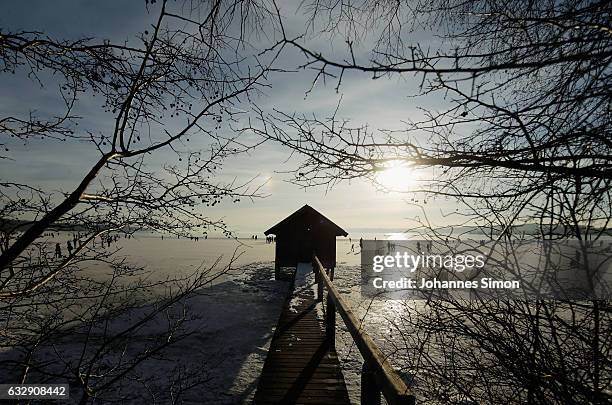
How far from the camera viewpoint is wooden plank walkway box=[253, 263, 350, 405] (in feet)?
16.2

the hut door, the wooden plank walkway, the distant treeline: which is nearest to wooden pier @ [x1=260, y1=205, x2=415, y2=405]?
the wooden plank walkway

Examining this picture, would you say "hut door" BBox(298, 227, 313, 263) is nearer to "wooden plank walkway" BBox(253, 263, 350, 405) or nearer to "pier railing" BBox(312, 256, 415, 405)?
"wooden plank walkway" BBox(253, 263, 350, 405)

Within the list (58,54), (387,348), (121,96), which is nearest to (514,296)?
(121,96)

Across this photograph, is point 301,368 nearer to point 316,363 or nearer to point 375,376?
point 316,363

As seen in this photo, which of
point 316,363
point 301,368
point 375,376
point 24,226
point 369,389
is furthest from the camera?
point 316,363

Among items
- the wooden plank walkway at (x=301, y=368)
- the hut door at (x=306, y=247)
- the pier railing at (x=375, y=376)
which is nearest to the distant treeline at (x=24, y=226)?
the pier railing at (x=375, y=376)

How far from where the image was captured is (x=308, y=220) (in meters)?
24.1

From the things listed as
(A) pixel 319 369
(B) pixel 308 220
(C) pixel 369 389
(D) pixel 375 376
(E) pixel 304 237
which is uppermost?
(B) pixel 308 220

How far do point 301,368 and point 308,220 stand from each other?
18240 millimetres

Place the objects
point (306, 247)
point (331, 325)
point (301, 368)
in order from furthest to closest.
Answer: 1. point (306, 247)
2. point (331, 325)
3. point (301, 368)

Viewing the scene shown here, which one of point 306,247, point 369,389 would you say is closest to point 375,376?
point 369,389

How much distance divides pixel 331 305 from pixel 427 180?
6.16 meters

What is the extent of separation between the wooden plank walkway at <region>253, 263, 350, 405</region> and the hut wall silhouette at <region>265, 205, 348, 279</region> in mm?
14794

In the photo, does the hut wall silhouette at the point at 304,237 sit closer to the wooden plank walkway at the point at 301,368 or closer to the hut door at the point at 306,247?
the hut door at the point at 306,247
